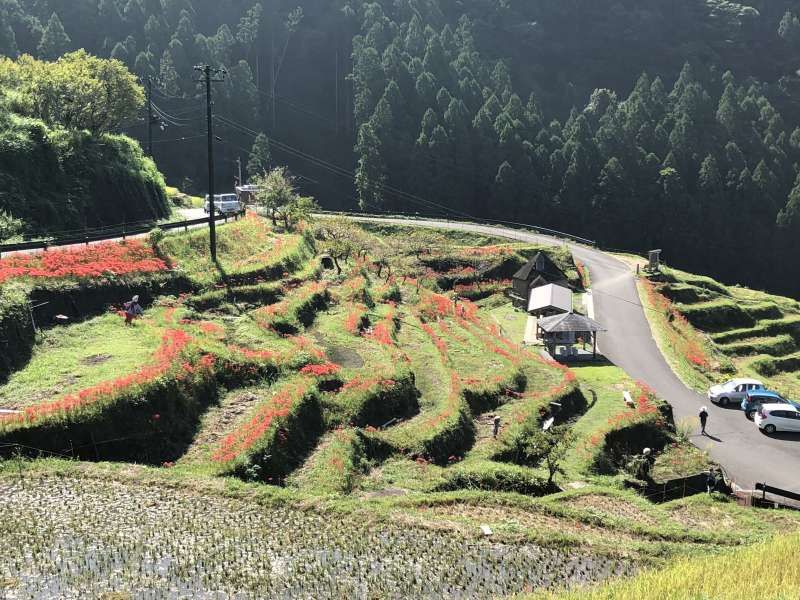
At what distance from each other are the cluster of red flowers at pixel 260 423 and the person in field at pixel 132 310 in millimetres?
10029

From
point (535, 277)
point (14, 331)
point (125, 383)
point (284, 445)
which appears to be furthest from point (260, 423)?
point (535, 277)

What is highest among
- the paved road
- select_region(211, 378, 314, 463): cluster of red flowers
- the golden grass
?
the golden grass

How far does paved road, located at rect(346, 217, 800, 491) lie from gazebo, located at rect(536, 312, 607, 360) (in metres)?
2.37

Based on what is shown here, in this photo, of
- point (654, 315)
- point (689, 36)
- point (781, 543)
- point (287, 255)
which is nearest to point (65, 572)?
point (781, 543)

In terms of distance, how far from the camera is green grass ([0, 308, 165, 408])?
81.5 ft

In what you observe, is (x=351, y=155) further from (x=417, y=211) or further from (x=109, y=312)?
(x=109, y=312)

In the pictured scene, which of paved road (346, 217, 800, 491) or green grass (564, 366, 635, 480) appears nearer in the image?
green grass (564, 366, 635, 480)

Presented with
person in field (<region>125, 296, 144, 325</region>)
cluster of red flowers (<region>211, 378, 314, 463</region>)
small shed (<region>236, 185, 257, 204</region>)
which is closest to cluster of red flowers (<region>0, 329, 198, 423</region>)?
cluster of red flowers (<region>211, 378, 314, 463</region>)

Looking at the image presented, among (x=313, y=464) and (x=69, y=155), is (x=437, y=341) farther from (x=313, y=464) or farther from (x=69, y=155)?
(x=69, y=155)

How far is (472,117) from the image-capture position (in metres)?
115

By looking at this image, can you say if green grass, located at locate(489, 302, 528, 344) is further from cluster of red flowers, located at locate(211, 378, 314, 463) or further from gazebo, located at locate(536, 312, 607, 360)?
cluster of red flowers, located at locate(211, 378, 314, 463)

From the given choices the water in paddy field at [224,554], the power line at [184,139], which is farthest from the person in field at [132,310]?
the power line at [184,139]

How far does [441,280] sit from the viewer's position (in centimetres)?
6369

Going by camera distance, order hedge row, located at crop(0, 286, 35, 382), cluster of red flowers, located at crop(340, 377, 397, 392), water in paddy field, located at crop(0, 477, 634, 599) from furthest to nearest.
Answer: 1. cluster of red flowers, located at crop(340, 377, 397, 392)
2. hedge row, located at crop(0, 286, 35, 382)
3. water in paddy field, located at crop(0, 477, 634, 599)
